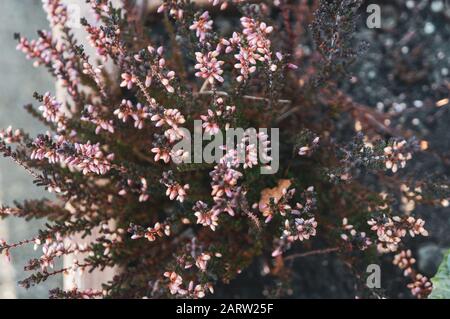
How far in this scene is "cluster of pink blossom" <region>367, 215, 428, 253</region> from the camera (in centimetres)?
131

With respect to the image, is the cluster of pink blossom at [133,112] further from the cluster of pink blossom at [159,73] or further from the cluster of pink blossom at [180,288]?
the cluster of pink blossom at [180,288]

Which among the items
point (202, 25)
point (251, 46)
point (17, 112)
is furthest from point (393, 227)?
point (17, 112)

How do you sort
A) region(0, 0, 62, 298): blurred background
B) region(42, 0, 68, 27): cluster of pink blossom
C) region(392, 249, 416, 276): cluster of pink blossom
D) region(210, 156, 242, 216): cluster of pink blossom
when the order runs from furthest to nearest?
1. region(0, 0, 62, 298): blurred background
2. region(392, 249, 416, 276): cluster of pink blossom
3. region(42, 0, 68, 27): cluster of pink blossom
4. region(210, 156, 242, 216): cluster of pink blossom

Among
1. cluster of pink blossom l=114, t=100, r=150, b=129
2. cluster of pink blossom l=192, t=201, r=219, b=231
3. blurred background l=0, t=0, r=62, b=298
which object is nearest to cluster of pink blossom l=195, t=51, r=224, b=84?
cluster of pink blossom l=114, t=100, r=150, b=129

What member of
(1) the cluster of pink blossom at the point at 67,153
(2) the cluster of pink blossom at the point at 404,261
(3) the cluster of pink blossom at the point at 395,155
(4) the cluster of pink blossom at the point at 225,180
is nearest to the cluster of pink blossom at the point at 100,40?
(1) the cluster of pink blossom at the point at 67,153

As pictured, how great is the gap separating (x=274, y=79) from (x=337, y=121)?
0.63 m

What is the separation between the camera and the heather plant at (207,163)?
1.25 meters

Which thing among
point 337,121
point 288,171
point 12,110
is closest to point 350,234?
point 288,171

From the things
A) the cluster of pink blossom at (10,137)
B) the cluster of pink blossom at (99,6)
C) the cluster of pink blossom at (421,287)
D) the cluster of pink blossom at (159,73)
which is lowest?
the cluster of pink blossom at (421,287)

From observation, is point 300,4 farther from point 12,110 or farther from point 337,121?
point 12,110

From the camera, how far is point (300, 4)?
178 cm

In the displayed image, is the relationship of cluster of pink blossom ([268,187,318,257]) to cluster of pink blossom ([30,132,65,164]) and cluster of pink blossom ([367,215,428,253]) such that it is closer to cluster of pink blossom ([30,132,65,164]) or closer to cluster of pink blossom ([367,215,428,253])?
cluster of pink blossom ([367,215,428,253])

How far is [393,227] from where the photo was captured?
1328 mm
